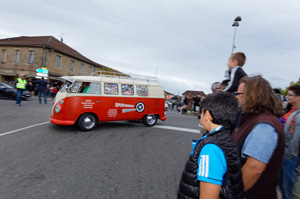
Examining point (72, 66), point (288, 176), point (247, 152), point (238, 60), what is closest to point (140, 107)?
point (238, 60)

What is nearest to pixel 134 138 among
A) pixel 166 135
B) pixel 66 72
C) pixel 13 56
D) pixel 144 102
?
pixel 166 135

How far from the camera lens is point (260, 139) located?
1.38 m

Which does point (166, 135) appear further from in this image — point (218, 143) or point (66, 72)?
point (66, 72)

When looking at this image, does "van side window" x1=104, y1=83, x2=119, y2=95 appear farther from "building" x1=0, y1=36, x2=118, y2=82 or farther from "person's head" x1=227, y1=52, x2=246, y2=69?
"building" x1=0, y1=36, x2=118, y2=82

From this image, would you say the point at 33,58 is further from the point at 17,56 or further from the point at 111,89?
the point at 111,89

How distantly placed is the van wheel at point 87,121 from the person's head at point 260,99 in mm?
5938

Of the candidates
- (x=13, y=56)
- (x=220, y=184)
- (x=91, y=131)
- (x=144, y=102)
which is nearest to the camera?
(x=220, y=184)

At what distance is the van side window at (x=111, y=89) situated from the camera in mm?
7116

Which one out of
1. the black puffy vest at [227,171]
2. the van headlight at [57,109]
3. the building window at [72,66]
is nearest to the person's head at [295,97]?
the black puffy vest at [227,171]

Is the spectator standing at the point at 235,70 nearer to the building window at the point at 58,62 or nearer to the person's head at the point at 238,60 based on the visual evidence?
the person's head at the point at 238,60

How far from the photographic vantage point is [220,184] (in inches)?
43.8

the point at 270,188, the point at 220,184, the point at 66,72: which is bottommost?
the point at 270,188

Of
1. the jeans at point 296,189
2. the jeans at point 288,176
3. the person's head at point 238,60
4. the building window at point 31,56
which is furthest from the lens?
the building window at point 31,56

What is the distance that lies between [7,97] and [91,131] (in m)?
12.9
